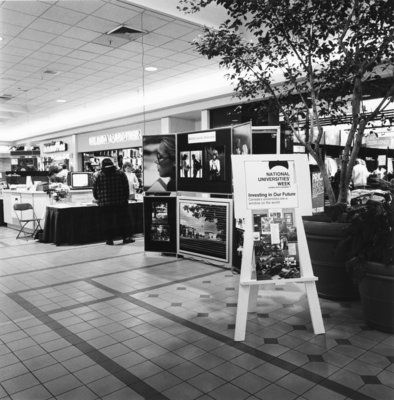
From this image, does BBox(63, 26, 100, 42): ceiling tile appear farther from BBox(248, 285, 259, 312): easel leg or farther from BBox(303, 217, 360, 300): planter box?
BBox(248, 285, 259, 312): easel leg

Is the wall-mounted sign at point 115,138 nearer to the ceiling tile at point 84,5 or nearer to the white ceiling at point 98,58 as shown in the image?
the white ceiling at point 98,58

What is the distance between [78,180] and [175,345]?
754 cm

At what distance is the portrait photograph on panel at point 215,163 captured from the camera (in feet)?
17.7

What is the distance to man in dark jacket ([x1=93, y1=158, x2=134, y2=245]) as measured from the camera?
7.10 metres

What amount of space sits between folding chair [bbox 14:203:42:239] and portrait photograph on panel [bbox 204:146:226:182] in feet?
14.1

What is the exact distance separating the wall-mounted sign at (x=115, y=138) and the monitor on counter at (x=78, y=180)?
11.8 feet

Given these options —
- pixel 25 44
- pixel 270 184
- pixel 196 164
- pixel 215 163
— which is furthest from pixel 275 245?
pixel 25 44

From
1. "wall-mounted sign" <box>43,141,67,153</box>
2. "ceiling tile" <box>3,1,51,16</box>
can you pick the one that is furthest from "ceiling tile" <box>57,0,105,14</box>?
"wall-mounted sign" <box>43,141,67,153</box>

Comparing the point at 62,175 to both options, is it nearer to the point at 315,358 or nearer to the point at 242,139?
the point at 242,139

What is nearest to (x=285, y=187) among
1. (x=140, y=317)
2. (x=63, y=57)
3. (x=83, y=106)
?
(x=140, y=317)

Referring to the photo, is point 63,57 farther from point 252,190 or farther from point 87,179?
point 252,190

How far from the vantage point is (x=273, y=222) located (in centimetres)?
315

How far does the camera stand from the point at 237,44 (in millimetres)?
4066

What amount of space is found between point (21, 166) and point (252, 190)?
1477 cm
